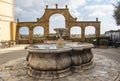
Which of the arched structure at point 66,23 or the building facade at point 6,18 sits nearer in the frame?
the building facade at point 6,18

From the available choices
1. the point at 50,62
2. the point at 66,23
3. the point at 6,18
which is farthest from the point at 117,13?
the point at 6,18

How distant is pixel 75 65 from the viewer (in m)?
7.09

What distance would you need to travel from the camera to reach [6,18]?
22.1m

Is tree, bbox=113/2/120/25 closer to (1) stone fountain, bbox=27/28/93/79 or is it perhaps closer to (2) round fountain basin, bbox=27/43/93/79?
(1) stone fountain, bbox=27/28/93/79

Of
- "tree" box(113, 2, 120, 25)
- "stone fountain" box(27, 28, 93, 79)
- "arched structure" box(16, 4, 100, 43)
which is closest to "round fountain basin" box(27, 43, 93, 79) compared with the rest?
"stone fountain" box(27, 28, 93, 79)

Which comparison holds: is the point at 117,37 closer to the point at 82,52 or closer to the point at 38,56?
the point at 82,52

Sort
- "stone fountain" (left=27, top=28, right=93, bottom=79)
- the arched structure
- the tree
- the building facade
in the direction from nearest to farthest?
"stone fountain" (left=27, top=28, right=93, bottom=79) → the tree → the building facade → the arched structure

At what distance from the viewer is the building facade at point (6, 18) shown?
2089 centimetres

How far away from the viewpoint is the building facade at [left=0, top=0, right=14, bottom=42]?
68.5ft

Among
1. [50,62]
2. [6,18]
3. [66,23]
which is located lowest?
[50,62]

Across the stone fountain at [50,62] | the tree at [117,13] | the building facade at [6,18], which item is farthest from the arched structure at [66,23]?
the stone fountain at [50,62]

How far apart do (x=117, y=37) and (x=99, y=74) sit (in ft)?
52.3

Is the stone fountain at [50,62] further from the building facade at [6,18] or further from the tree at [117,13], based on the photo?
the building facade at [6,18]

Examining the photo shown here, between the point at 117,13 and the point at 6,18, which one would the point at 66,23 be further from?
the point at 6,18
